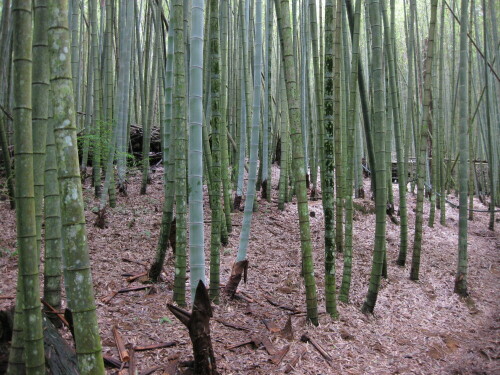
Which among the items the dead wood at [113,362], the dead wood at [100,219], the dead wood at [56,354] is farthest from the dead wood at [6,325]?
the dead wood at [100,219]

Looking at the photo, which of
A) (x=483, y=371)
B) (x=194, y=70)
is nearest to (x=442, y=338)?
(x=483, y=371)

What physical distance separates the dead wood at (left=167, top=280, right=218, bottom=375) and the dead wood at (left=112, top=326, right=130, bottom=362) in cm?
31

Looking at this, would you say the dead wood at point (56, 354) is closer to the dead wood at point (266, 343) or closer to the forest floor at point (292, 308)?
the forest floor at point (292, 308)

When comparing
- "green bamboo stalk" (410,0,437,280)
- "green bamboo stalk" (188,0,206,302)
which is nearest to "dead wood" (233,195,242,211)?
"green bamboo stalk" (410,0,437,280)

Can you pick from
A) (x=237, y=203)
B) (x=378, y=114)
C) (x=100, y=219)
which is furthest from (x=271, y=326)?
(x=237, y=203)

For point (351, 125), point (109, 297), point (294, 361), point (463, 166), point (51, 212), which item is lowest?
point (294, 361)

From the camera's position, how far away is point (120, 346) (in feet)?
6.43

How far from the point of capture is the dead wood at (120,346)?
6.14ft

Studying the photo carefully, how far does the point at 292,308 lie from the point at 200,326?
1090 millimetres

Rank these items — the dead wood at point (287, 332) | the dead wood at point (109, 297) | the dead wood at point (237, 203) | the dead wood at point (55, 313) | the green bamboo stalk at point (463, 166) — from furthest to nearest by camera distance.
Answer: the dead wood at point (237, 203) → the green bamboo stalk at point (463, 166) → the dead wood at point (109, 297) → the dead wood at point (287, 332) → the dead wood at point (55, 313)

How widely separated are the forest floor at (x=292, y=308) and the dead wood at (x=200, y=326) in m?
0.15

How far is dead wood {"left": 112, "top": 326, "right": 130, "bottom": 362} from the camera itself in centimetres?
187

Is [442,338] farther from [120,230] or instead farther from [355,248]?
[120,230]

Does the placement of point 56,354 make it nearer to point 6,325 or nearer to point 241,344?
point 6,325
